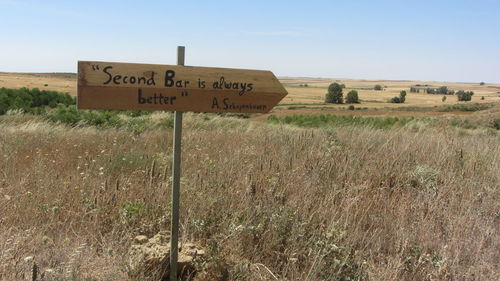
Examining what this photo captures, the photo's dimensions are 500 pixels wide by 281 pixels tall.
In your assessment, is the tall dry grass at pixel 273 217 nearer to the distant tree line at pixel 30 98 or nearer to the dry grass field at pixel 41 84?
the distant tree line at pixel 30 98

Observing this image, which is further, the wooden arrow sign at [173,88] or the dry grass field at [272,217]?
the dry grass field at [272,217]

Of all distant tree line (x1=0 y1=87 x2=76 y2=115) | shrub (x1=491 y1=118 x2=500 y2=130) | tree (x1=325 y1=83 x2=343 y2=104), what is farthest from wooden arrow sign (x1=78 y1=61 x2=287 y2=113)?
tree (x1=325 y1=83 x2=343 y2=104)

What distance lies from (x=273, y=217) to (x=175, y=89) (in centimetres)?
138

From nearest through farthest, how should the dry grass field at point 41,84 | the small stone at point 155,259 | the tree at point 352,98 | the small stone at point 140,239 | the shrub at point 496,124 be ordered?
the small stone at point 155,259
the small stone at point 140,239
the shrub at point 496,124
the dry grass field at point 41,84
the tree at point 352,98

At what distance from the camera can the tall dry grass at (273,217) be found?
8.42 ft

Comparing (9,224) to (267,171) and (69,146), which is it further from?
(69,146)

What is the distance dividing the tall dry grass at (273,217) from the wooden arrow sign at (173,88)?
99 cm

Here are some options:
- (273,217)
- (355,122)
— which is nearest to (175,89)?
(273,217)

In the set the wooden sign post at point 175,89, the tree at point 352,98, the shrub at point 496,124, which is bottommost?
the shrub at point 496,124

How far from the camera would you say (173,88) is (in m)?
2.41

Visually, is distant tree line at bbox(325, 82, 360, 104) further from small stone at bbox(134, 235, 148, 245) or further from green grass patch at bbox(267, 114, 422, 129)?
small stone at bbox(134, 235, 148, 245)

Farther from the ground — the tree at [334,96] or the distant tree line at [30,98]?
the tree at [334,96]

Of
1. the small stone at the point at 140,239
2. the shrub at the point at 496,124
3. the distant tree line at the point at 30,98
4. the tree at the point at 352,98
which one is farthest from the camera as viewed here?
the tree at the point at 352,98

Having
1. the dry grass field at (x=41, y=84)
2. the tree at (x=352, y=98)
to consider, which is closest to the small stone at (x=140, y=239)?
the dry grass field at (x=41, y=84)
